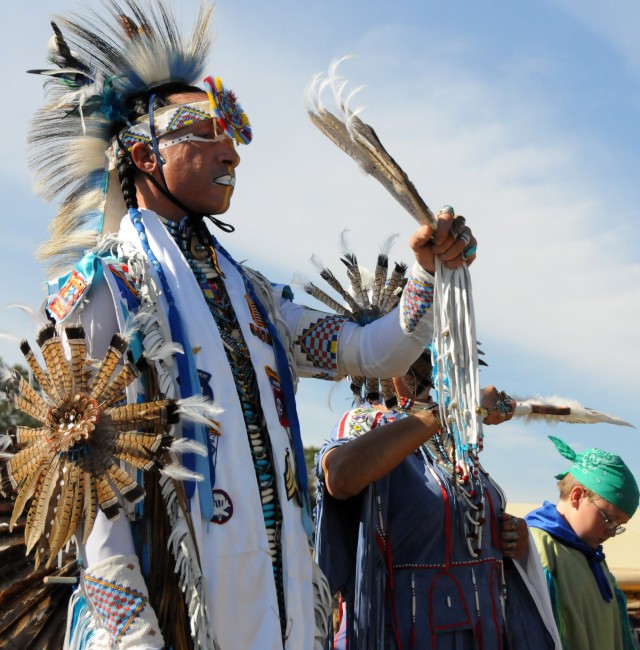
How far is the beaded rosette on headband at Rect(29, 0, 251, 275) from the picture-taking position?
119 inches

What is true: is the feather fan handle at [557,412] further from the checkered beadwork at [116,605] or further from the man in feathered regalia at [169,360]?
the checkered beadwork at [116,605]

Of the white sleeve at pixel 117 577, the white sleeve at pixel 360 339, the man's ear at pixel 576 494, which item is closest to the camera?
the white sleeve at pixel 117 577

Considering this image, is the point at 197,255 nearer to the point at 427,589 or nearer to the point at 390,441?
the point at 390,441

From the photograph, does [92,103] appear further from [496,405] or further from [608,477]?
[608,477]

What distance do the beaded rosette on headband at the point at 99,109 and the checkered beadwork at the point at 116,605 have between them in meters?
1.06

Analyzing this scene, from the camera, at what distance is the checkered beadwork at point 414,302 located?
2814 mm

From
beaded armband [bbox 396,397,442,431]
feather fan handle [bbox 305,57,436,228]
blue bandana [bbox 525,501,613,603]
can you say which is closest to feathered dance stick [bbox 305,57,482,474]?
feather fan handle [bbox 305,57,436,228]

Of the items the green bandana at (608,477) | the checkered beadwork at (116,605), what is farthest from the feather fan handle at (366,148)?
the green bandana at (608,477)

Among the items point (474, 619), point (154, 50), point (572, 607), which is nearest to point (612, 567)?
point (572, 607)

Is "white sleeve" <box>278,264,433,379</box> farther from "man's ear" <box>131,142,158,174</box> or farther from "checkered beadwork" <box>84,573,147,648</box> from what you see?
"checkered beadwork" <box>84,573,147,648</box>

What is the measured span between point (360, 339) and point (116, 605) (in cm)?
107

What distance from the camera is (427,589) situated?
3.63m

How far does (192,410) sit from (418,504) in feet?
5.05

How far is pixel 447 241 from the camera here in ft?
8.89
